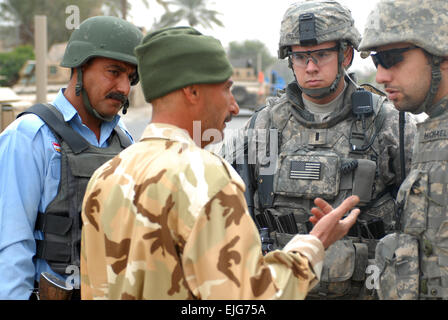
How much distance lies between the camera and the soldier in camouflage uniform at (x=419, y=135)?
266 cm

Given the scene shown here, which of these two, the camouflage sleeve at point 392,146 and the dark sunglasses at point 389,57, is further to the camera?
the camouflage sleeve at point 392,146

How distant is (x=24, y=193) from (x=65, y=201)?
0.66 ft

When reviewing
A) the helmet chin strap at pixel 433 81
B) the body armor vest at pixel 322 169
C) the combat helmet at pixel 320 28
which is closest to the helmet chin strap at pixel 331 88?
the combat helmet at pixel 320 28

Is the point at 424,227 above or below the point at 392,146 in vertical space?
below

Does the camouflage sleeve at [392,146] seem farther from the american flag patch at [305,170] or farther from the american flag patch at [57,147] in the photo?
the american flag patch at [57,147]

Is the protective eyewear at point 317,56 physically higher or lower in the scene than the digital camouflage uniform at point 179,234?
higher

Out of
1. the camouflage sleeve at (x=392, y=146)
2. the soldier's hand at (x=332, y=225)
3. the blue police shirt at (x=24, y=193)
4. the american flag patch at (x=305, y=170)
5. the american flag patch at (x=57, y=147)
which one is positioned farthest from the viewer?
the american flag patch at (x=305, y=170)

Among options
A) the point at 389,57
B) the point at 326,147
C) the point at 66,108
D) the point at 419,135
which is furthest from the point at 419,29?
the point at 66,108

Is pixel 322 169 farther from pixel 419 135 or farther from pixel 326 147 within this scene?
pixel 419 135

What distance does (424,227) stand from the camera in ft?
8.81

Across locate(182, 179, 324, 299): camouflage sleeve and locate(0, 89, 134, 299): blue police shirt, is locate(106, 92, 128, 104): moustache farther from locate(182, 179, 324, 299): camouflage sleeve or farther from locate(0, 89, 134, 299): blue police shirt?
locate(182, 179, 324, 299): camouflage sleeve

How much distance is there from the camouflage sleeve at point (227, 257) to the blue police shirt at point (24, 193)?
114 centimetres

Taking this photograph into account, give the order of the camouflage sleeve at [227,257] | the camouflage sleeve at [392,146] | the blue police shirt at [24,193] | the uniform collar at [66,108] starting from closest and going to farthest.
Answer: the camouflage sleeve at [227,257], the blue police shirt at [24,193], the uniform collar at [66,108], the camouflage sleeve at [392,146]

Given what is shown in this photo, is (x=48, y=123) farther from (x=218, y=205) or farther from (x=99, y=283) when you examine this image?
(x=218, y=205)
